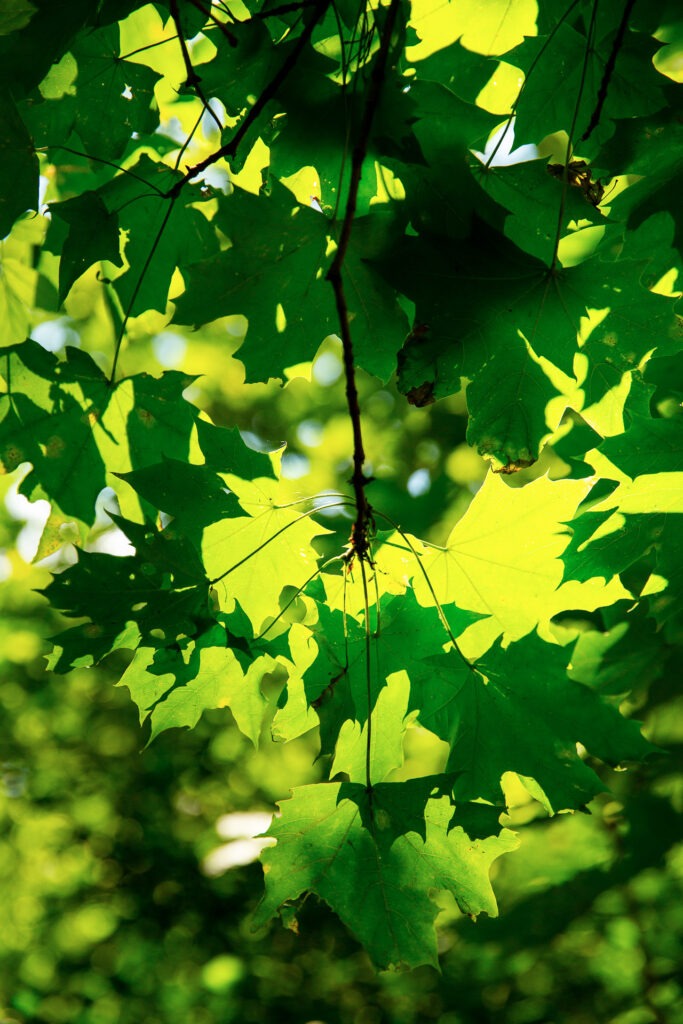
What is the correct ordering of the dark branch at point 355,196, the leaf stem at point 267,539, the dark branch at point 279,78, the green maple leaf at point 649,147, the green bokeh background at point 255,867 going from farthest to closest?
the green bokeh background at point 255,867 < the leaf stem at point 267,539 < the green maple leaf at point 649,147 < the dark branch at point 279,78 < the dark branch at point 355,196

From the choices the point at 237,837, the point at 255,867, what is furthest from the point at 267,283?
the point at 255,867

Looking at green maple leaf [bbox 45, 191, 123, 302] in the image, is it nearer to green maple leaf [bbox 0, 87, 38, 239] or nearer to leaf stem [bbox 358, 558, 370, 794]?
green maple leaf [bbox 0, 87, 38, 239]

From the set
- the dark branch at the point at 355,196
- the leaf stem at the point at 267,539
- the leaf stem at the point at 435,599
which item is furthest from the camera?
the leaf stem at the point at 267,539

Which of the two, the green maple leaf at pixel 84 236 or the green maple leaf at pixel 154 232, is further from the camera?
the green maple leaf at pixel 154 232

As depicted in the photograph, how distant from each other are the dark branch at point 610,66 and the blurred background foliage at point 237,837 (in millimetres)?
277

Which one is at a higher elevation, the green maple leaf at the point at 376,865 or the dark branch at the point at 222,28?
the dark branch at the point at 222,28

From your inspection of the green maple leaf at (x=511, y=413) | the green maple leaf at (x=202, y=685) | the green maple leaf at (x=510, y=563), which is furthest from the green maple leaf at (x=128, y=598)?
the green maple leaf at (x=511, y=413)

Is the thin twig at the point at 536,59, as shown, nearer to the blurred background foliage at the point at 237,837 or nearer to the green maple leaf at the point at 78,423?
the blurred background foliage at the point at 237,837

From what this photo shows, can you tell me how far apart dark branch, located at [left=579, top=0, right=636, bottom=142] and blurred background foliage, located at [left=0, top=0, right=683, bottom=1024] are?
0.28 meters

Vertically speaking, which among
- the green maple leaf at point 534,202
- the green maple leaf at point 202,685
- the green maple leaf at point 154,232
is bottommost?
the green maple leaf at point 202,685

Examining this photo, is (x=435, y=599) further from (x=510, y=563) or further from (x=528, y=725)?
(x=528, y=725)

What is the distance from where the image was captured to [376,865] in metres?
1.63

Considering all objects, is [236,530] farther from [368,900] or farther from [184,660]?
[368,900]

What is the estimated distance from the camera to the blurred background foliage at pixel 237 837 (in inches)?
117
